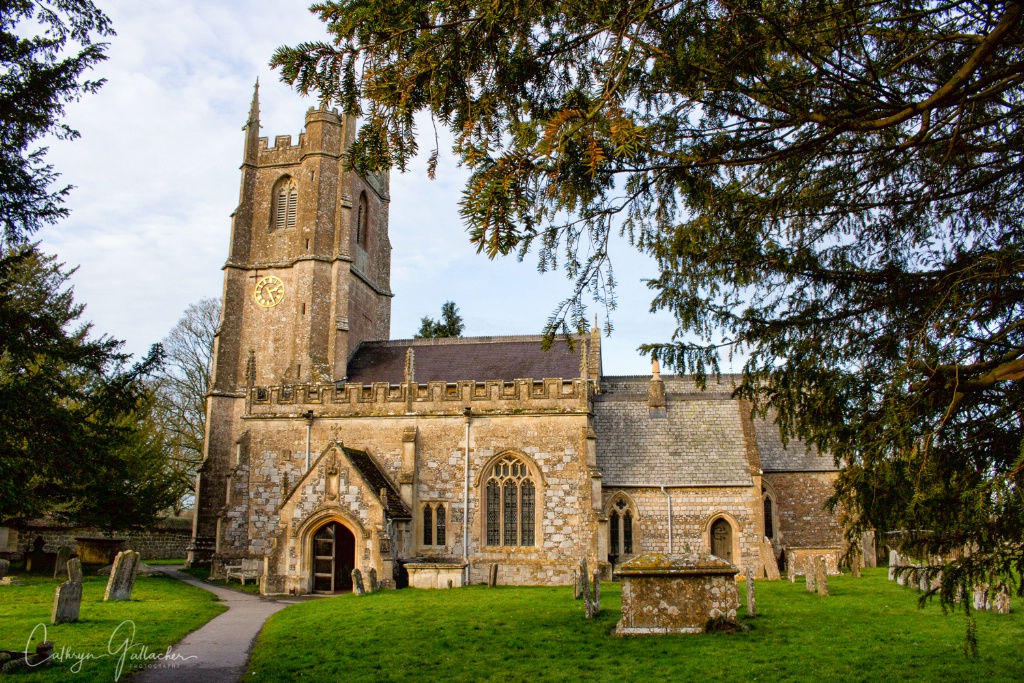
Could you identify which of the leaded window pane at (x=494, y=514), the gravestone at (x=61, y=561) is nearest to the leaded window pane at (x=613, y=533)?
the leaded window pane at (x=494, y=514)

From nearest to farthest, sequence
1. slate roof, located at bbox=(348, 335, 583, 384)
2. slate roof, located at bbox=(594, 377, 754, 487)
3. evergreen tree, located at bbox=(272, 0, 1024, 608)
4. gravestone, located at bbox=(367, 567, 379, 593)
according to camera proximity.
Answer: evergreen tree, located at bbox=(272, 0, 1024, 608) < gravestone, located at bbox=(367, 567, 379, 593) < slate roof, located at bbox=(594, 377, 754, 487) < slate roof, located at bbox=(348, 335, 583, 384)

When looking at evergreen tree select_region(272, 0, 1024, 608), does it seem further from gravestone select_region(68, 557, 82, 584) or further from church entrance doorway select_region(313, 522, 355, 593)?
church entrance doorway select_region(313, 522, 355, 593)

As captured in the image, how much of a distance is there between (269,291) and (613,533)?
1524 cm

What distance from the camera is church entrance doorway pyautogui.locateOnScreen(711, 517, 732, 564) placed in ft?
77.3

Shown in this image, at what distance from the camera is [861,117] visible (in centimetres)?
595

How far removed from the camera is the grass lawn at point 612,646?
31.4 feet

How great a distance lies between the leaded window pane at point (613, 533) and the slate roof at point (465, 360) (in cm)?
469

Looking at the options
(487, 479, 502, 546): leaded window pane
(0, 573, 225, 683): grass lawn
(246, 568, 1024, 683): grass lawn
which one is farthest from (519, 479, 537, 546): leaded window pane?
(0, 573, 225, 683): grass lawn

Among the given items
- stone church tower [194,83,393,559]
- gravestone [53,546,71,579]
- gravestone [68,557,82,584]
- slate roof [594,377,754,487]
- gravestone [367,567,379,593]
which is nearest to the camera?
gravestone [68,557,82,584]

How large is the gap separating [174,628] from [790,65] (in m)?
12.5

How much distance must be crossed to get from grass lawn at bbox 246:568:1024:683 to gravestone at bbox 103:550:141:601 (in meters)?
3.48

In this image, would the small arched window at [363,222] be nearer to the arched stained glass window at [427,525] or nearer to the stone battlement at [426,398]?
the stone battlement at [426,398]

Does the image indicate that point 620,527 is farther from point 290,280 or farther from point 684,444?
point 290,280

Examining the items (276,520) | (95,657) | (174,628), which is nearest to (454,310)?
(276,520)
